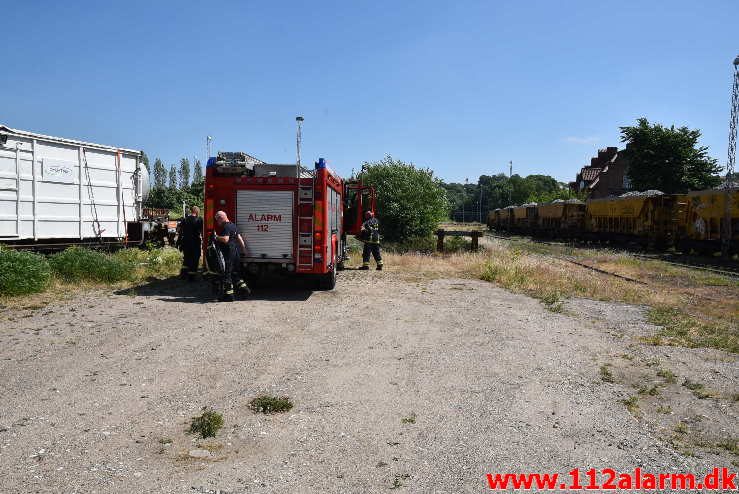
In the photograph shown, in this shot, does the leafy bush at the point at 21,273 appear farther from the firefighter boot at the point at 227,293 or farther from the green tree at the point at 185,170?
the green tree at the point at 185,170

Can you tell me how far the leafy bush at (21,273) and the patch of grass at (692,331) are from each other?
34.3ft

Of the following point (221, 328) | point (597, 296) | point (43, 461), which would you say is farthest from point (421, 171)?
point (43, 461)

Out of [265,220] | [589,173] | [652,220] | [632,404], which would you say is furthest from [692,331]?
[589,173]

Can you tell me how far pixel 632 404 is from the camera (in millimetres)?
5172

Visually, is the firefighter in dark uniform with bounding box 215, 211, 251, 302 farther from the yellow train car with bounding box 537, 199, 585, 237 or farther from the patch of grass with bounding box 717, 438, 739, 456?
the yellow train car with bounding box 537, 199, 585, 237

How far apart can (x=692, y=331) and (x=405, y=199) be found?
18.6m

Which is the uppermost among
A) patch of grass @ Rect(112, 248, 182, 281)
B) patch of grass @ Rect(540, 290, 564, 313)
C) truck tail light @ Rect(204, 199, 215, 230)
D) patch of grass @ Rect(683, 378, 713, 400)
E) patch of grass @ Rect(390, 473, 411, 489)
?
truck tail light @ Rect(204, 199, 215, 230)

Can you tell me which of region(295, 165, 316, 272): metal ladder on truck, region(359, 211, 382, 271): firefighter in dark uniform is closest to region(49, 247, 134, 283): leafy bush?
region(295, 165, 316, 272): metal ladder on truck

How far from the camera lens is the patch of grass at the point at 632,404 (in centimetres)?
501

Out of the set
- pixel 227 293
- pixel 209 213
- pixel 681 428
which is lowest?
pixel 681 428

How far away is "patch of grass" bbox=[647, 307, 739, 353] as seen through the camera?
7609 millimetres

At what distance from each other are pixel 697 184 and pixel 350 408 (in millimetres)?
53319

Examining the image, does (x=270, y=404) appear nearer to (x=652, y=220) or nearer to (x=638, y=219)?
(x=652, y=220)

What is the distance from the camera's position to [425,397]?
17.3 feet
